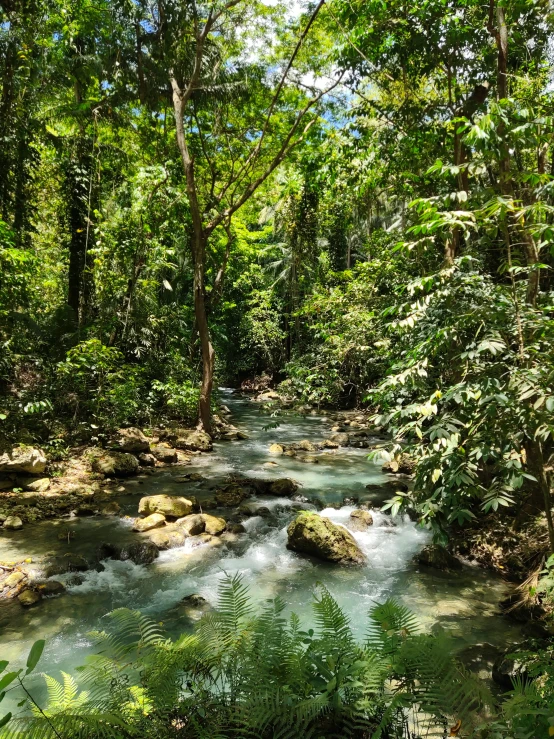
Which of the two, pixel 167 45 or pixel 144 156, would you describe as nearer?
pixel 167 45

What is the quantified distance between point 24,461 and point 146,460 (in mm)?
2799

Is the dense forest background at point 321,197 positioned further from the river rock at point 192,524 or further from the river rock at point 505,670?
the river rock at point 192,524

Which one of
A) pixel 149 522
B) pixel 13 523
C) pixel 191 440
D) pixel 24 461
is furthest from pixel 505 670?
pixel 191 440

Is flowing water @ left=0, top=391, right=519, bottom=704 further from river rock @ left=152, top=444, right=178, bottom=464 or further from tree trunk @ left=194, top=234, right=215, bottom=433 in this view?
tree trunk @ left=194, top=234, right=215, bottom=433

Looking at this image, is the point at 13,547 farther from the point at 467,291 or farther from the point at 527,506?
the point at 527,506

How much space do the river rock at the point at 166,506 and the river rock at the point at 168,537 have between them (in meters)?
0.43

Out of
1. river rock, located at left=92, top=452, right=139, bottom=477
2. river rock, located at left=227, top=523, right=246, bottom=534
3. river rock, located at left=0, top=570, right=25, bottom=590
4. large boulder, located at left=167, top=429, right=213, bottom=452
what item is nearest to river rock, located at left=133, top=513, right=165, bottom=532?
river rock, located at left=227, top=523, right=246, bottom=534

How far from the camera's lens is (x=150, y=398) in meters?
12.8

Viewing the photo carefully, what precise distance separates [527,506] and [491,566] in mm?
924

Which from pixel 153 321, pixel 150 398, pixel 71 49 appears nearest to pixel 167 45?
pixel 71 49

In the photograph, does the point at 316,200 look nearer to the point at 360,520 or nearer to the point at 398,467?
the point at 398,467

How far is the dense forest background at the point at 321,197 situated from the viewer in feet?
10.3

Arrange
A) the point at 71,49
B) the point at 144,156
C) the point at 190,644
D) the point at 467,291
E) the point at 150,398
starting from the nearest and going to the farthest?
the point at 190,644 → the point at 467,291 → the point at 71,49 → the point at 150,398 → the point at 144,156

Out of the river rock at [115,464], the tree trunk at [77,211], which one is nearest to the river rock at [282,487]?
the river rock at [115,464]
